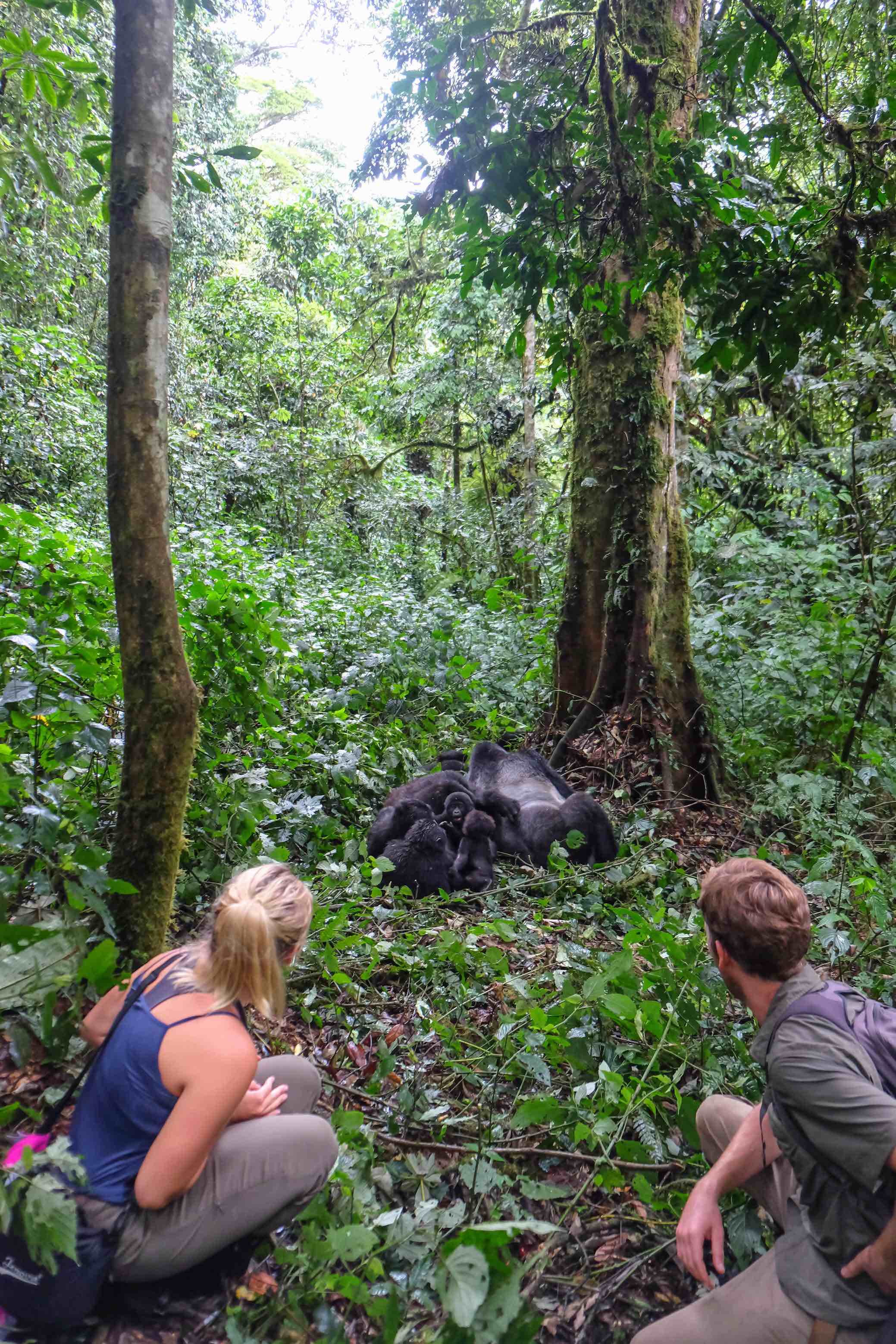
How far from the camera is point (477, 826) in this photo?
4750 mm

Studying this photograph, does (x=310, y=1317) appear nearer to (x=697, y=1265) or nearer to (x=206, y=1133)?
(x=206, y=1133)

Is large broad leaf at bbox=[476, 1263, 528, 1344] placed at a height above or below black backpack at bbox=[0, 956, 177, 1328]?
above

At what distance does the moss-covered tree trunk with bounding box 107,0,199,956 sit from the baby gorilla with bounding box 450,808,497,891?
2057 mm

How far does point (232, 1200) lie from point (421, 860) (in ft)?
8.03

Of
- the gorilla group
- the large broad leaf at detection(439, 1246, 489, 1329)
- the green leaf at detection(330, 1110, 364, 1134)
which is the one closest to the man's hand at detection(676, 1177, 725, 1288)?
the large broad leaf at detection(439, 1246, 489, 1329)

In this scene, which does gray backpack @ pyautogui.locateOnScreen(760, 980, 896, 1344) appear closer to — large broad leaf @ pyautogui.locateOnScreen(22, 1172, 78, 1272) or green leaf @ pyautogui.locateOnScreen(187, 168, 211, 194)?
large broad leaf @ pyautogui.locateOnScreen(22, 1172, 78, 1272)

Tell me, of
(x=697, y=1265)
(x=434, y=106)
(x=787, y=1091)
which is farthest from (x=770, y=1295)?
(x=434, y=106)

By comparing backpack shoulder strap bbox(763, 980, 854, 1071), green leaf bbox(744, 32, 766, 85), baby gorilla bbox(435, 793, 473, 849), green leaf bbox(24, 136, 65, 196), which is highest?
green leaf bbox(744, 32, 766, 85)

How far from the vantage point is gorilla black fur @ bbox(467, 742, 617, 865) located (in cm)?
491

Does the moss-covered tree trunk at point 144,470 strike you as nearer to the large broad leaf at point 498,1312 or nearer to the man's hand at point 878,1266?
the large broad leaf at point 498,1312

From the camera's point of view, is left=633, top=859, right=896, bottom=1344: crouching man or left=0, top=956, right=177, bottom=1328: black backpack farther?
left=0, top=956, right=177, bottom=1328: black backpack

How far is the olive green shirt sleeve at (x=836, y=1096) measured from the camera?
1.61 m

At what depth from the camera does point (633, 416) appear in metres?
6.13

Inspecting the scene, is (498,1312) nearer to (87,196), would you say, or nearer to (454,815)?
(454,815)
